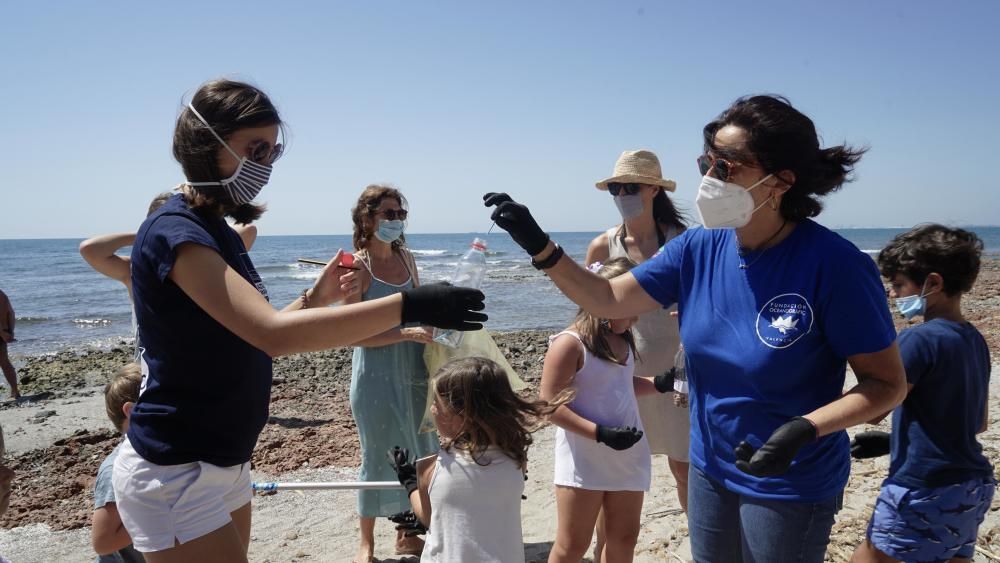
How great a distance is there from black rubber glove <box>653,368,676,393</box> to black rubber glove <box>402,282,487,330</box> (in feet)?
6.34

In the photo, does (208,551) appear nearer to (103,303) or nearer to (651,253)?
(651,253)

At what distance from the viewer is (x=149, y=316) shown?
201 centimetres

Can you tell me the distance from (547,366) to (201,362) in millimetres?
1663

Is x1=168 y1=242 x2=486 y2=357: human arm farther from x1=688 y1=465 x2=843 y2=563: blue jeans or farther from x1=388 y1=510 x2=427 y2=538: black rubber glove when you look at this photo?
x1=388 y1=510 x2=427 y2=538: black rubber glove

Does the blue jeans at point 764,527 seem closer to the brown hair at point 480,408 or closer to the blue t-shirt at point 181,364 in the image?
the brown hair at point 480,408

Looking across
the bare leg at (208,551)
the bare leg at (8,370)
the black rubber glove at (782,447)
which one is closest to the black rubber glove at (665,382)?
the black rubber glove at (782,447)

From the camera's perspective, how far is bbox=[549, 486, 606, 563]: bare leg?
318 cm

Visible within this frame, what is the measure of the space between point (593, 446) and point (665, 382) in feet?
2.15

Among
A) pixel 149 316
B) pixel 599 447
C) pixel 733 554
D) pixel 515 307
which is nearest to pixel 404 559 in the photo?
pixel 599 447

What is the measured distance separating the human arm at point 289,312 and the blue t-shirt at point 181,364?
0.21 ft

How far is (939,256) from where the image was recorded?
118 inches

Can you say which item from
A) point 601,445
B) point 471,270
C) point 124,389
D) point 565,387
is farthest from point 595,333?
point 124,389

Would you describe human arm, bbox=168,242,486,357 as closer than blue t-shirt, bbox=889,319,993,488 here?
Yes

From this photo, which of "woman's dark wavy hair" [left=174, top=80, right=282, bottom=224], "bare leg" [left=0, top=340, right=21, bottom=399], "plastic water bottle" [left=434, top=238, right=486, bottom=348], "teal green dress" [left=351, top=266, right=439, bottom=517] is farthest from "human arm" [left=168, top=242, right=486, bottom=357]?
"bare leg" [left=0, top=340, right=21, bottom=399]
